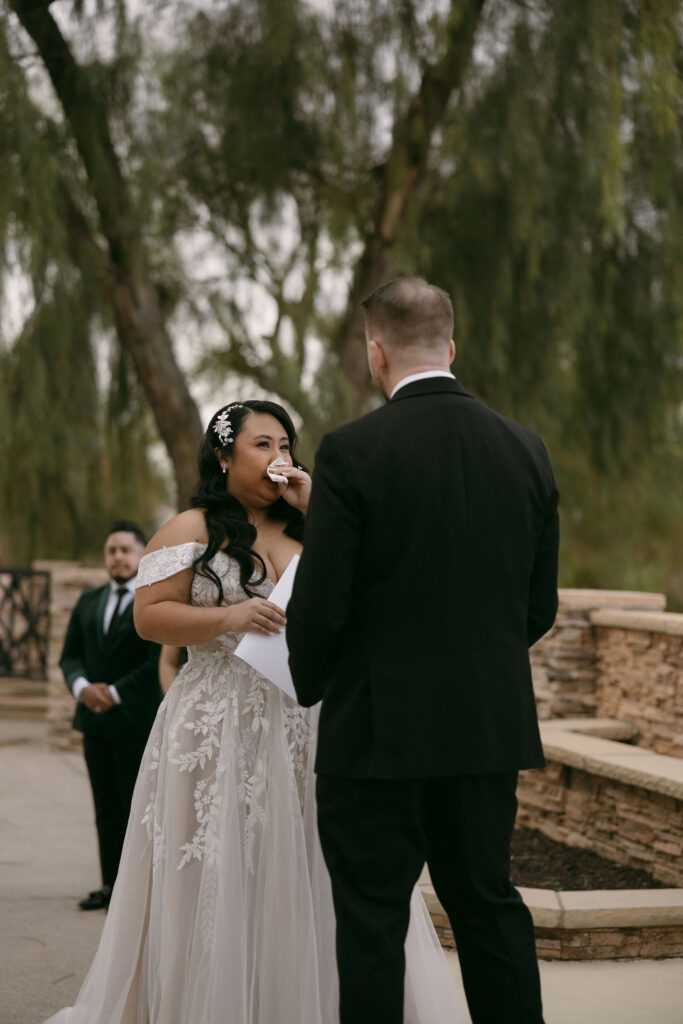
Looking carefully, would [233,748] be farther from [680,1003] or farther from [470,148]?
[470,148]

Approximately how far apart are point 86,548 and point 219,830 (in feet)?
25.4

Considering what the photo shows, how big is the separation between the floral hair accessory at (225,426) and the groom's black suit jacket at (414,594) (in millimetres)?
878

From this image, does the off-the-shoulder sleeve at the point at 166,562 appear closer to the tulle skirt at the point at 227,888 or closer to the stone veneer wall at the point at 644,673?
the tulle skirt at the point at 227,888

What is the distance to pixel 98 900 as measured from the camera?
4684 mm

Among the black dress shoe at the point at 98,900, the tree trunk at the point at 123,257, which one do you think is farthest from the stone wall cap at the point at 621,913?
the tree trunk at the point at 123,257

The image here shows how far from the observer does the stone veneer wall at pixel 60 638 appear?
888 cm

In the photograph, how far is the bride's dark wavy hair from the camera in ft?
9.66

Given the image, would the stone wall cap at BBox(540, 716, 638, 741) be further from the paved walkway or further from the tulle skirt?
the tulle skirt

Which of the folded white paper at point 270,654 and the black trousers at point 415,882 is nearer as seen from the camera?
the black trousers at point 415,882

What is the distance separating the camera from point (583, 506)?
31.1 ft

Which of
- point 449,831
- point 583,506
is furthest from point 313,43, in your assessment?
point 449,831

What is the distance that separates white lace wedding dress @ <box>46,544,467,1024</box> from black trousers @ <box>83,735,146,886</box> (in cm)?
170

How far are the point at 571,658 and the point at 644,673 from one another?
21.6 inches

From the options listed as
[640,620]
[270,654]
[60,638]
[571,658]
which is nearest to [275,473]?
[270,654]
